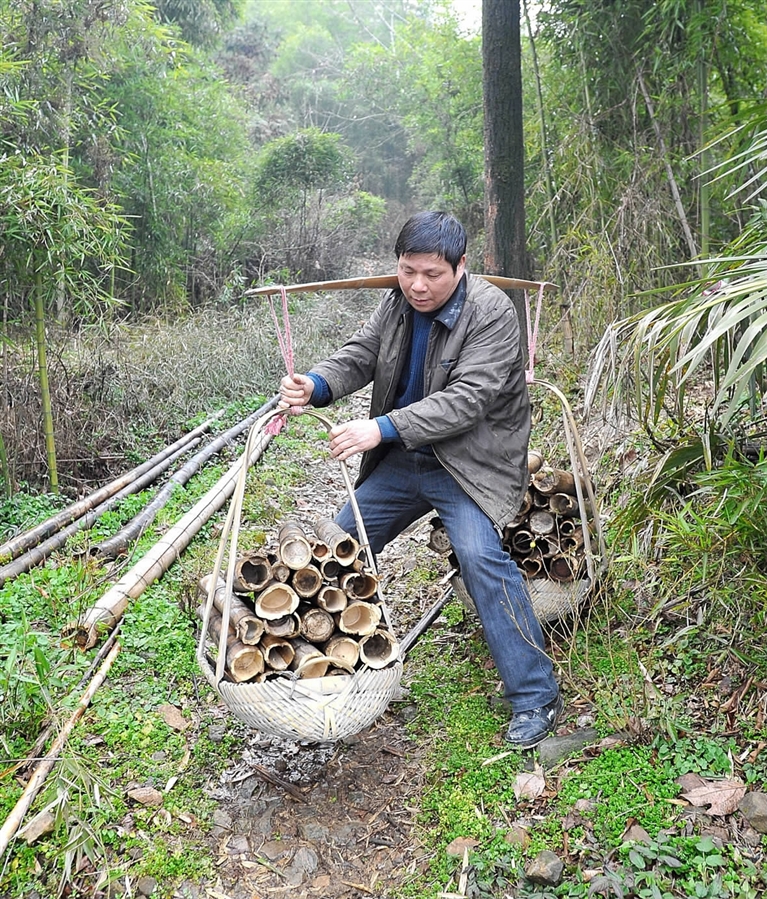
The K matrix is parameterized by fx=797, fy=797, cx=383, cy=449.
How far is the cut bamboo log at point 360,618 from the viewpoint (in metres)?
2.52

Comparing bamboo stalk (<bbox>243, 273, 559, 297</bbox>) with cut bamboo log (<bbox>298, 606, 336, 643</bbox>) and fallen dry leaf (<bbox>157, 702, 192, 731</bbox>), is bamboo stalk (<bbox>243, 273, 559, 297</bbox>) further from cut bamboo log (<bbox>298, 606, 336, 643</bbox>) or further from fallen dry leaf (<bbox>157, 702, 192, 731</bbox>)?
fallen dry leaf (<bbox>157, 702, 192, 731</bbox>)

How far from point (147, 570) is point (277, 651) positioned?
174cm

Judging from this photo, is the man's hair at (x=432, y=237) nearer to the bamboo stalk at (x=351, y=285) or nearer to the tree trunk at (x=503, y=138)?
the bamboo stalk at (x=351, y=285)

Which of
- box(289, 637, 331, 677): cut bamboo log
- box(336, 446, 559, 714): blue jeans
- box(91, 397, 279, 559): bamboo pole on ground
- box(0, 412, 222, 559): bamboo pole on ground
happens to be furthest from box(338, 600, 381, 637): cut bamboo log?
box(0, 412, 222, 559): bamboo pole on ground

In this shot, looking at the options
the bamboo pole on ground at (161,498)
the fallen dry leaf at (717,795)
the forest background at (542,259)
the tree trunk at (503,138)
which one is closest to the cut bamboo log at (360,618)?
the forest background at (542,259)

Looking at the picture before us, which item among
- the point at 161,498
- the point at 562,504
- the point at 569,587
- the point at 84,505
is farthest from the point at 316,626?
the point at 84,505

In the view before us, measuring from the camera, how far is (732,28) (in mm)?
4891

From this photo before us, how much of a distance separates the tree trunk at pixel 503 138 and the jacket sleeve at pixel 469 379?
2.17 meters

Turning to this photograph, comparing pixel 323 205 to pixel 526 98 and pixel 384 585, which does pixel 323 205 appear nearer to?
pixel 526 98

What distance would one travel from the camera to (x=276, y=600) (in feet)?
8.29

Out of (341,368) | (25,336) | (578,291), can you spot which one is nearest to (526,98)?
(578,291)

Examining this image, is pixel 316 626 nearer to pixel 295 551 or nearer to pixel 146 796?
pixel 295 551

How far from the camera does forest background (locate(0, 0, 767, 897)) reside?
285 centimetres

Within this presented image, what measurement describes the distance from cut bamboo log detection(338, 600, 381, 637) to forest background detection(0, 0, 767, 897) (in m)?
0.81
